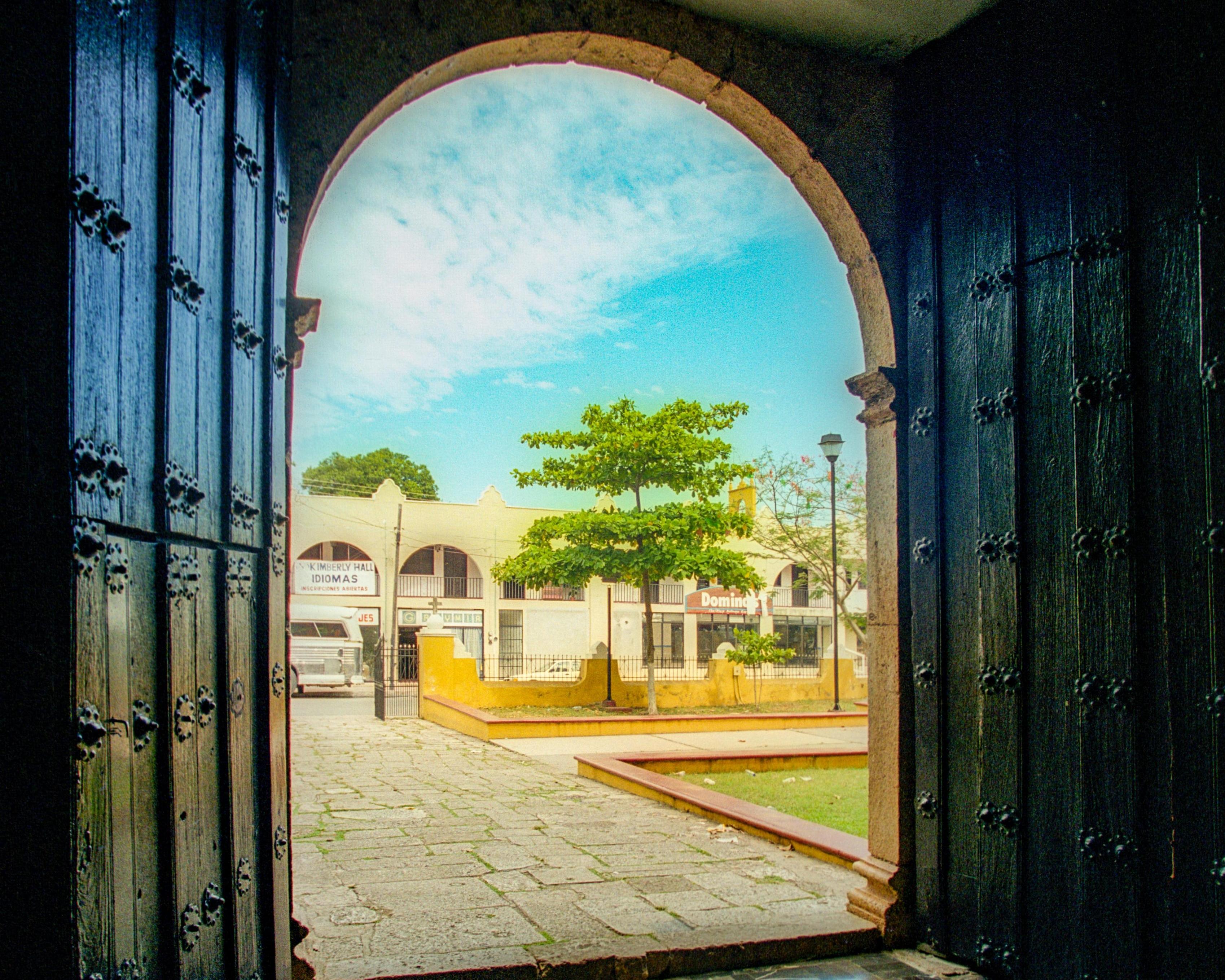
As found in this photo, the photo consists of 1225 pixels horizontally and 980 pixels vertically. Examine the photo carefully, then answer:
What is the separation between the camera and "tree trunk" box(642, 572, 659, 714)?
50.3 feet

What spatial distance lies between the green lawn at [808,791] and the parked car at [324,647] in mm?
14392

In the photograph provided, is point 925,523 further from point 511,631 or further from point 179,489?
point 511,631

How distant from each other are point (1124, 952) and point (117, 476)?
2925 millimetres

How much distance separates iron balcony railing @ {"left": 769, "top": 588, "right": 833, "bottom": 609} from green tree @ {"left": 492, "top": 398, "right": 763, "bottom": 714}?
16.7 m

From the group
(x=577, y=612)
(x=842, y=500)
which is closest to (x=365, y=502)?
(x=577, y=612)

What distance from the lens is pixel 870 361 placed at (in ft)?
12.7

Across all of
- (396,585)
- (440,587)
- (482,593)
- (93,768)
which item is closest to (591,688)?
(396,585)

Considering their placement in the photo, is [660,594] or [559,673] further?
[660,594]

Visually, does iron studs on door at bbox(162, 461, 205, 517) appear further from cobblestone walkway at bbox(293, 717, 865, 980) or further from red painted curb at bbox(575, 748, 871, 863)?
red painted curb at bbox(575, 748, 871, 863)

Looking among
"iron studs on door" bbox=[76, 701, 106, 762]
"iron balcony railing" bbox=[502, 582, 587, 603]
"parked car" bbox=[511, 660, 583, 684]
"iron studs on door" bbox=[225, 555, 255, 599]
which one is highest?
"iron studs on door" bbox=[225, 555, 255, 599]

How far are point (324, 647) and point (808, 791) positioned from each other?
16.2 metres

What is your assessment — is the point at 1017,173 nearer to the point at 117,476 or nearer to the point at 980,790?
the point at 980,790

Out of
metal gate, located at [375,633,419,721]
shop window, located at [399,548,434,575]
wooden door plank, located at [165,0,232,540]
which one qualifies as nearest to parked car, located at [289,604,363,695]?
metal gate, located at [375,633,419,721]

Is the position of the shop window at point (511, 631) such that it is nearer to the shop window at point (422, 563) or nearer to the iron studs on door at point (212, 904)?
the shop window at point (422, 563)
